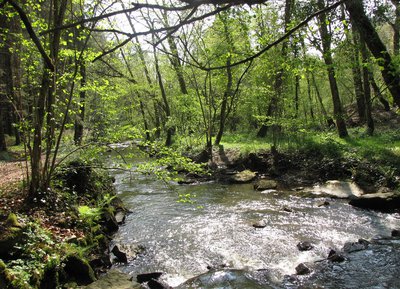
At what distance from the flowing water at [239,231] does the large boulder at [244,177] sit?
2.04 meters

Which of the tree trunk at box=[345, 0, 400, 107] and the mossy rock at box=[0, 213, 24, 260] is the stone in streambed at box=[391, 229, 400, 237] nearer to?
the tree trunk at box=[345, 0, 400, 107]

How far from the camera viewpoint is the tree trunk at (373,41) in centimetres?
612

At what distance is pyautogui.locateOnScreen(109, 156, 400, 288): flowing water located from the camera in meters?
6.82

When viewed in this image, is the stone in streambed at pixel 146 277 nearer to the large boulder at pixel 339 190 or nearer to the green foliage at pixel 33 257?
the green foliage at pixel 33 257

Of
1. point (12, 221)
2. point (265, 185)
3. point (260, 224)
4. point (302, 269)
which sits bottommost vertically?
point (302, 269)

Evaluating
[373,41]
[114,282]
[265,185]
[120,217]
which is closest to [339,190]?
[265,185]

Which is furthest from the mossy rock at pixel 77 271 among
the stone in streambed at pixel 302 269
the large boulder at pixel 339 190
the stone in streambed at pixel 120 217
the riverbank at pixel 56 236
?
the large boulder at pixel 339 190

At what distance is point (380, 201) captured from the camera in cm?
950

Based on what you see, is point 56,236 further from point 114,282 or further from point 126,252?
point 126,252

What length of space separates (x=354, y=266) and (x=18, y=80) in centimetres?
916

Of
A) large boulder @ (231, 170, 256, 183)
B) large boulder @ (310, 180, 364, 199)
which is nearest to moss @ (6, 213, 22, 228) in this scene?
large boulder @ (310, 180, 364, 199)

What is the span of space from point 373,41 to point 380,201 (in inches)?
201

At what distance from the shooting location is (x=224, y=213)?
10.1 meters

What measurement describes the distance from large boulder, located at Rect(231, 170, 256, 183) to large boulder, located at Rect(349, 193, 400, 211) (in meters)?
5.34
